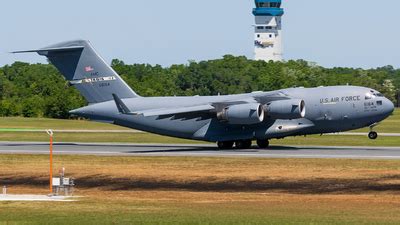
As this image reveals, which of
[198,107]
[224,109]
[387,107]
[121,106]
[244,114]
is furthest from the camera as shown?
[198,107]

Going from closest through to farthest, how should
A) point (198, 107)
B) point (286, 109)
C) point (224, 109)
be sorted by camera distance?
1. point (286, 109)
2. point (224, 109)
3. point (198, 107)

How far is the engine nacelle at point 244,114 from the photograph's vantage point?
56.5 meters

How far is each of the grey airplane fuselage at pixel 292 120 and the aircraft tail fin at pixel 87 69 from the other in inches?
62.6

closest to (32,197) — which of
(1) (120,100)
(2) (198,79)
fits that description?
(1) (120,100)

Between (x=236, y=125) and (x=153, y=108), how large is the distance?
4.91m

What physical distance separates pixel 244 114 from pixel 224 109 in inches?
54.1

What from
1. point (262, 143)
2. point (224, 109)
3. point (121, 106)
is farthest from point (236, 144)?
point (121, 106)

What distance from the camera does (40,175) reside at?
44.7 meters

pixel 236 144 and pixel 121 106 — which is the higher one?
pixel 121 106

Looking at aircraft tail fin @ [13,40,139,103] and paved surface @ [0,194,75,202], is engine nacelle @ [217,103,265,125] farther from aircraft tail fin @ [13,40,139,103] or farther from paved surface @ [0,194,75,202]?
paved surface @ [0,194,75,202]

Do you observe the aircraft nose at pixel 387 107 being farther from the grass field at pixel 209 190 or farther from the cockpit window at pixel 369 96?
the grass field at pixel 209 190

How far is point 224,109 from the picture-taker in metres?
57.5

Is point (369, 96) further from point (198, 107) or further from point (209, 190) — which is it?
point (209, 190)

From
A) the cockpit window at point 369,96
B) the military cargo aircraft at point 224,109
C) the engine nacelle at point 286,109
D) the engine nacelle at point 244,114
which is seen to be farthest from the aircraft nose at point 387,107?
the engine nacelle at point 244,114
